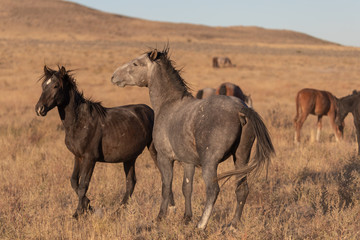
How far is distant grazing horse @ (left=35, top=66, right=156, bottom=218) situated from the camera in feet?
19.0

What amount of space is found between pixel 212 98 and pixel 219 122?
1.41ft

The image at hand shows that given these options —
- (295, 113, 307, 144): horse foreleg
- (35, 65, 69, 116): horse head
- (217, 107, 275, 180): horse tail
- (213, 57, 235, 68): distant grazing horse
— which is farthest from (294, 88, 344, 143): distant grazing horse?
(213, 57, 235, 68): distant grazing horse

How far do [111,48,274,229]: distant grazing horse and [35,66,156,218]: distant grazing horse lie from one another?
86 cm

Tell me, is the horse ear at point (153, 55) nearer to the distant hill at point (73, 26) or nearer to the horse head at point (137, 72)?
the horse head at point (137, 72)

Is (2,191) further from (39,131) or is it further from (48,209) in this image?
(39,131)

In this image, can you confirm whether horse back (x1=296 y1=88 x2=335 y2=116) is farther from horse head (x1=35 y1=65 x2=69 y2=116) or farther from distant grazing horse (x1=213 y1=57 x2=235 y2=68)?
distant grazing horse (x1=213 y1=57 x2=235 y2=68)

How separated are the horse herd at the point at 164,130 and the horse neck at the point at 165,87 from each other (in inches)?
0.5

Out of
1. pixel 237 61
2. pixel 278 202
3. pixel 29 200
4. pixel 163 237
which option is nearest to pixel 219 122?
pixel 163 237

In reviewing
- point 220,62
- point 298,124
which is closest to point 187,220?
point 298,124

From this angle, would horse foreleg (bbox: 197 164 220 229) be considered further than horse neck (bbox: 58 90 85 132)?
No

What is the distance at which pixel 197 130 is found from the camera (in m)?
4.67

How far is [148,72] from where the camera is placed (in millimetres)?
5594

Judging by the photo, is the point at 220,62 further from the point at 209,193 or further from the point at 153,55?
the point at 209,193

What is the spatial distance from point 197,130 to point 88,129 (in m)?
2.10
